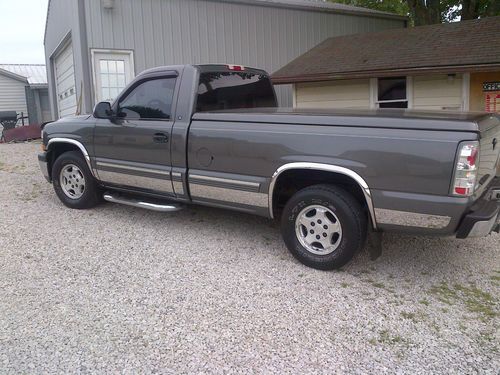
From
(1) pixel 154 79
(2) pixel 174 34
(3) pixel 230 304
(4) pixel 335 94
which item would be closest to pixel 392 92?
(4) pixel 335 94

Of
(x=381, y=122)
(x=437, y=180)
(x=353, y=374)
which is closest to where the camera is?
(x=353, y=374)

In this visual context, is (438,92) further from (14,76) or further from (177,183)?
(14,76)

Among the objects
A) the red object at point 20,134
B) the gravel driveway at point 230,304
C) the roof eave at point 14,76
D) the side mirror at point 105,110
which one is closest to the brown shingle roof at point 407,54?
the gravel driveway at point 230,304

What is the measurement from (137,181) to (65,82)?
10.4 m

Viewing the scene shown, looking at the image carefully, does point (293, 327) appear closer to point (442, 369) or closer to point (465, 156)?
point (442, 369)

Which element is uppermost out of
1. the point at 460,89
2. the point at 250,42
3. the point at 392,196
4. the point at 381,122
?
the point at 250,42

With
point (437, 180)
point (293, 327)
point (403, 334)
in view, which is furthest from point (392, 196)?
point (293, 327)

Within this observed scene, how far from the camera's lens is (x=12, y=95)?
25.2m

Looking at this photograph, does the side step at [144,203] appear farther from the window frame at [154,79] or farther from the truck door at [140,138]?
the window frame at [154,79]

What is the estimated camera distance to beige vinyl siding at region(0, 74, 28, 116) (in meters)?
24.9

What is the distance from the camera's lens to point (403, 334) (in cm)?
314

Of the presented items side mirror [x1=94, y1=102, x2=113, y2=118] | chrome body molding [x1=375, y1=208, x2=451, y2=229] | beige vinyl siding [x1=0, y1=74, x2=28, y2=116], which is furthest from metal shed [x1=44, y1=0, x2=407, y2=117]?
beige vinyl siding [x1=0, y1=74, x2=28, y2=116]

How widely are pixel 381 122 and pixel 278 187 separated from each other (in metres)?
1.23

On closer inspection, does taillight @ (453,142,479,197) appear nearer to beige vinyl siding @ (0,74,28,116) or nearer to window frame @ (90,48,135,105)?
window frame @ (90,48,135,105)
